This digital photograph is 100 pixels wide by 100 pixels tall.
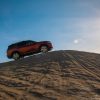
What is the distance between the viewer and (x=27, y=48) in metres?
27.1

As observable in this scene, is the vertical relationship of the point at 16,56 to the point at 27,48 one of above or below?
below

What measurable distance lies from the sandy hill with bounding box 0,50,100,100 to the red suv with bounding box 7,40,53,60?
95.2 inches

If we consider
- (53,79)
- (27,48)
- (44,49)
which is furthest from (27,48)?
(53,79)

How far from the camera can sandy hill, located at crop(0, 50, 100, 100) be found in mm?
14531

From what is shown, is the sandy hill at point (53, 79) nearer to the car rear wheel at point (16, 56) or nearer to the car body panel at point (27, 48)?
the car body panel at point (27, 48)

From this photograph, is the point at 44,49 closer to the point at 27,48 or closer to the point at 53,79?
the point at 27,48

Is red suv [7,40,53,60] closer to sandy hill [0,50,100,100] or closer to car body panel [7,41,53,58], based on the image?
car body panel [7,41,53,58]

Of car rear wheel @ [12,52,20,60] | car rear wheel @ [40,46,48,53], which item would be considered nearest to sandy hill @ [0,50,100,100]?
car rear wheel @ [40,46,48,53]

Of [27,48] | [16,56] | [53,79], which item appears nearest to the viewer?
[53,79]

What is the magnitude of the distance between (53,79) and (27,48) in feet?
33.3

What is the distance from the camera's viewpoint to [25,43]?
27359mm

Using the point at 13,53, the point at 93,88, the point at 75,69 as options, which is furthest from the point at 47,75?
the point at 13,53

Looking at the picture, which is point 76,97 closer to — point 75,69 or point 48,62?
point 75,69

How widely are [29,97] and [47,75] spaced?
14.4ft
